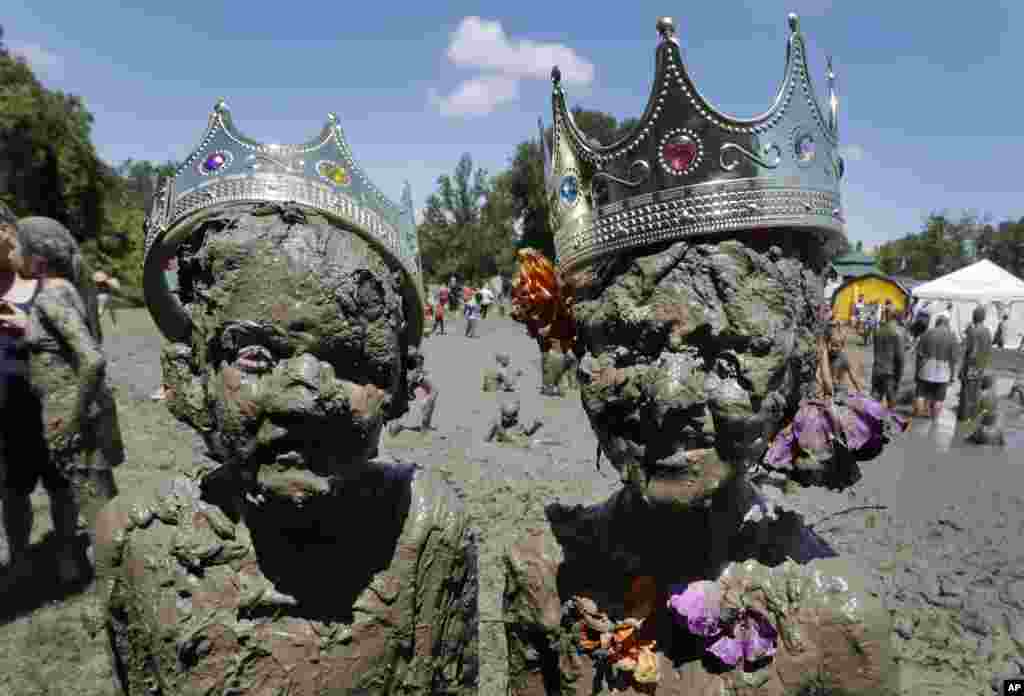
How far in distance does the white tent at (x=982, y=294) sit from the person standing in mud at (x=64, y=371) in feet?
75.2

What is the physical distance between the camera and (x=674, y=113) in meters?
1.53

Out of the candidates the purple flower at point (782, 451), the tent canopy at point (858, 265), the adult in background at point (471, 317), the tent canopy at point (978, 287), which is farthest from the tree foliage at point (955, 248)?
the purple flower at point (782, 451)

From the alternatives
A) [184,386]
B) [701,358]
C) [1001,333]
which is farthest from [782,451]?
[1001,333]

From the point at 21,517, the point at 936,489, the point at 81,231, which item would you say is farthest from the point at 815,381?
the point at 81,231

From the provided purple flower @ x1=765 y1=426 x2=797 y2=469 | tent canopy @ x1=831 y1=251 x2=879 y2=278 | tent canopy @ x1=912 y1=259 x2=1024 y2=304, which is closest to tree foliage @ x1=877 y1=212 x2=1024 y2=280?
tent canopy @ x1=831 y1=251 x2=879 y2=278

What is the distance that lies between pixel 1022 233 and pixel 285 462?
66.9 m

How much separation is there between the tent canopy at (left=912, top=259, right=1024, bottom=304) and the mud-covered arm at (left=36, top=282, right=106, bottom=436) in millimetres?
24326

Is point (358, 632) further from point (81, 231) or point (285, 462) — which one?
point (81, 231)

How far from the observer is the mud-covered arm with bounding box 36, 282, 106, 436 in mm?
3500

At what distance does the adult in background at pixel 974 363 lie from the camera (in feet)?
35.2

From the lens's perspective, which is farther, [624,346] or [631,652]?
[631,652]

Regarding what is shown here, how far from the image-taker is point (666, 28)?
4.78 ft

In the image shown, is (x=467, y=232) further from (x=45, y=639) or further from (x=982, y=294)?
(x=45, y=639)

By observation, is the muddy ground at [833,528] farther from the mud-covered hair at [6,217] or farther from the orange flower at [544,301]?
the mud-covered hair at [6,217]
